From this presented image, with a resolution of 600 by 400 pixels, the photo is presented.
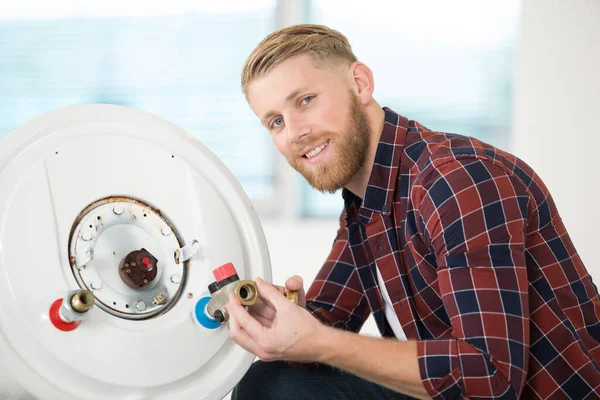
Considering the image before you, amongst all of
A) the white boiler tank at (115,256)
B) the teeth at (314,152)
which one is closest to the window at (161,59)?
the teeth at (314,152)

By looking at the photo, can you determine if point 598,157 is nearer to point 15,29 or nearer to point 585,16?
point 585,16

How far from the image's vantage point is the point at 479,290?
1.04m

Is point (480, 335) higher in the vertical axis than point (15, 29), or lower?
lower

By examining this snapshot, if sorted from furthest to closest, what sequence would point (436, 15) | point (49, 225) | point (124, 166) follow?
point (436, 15)
point (124, 166)
point (49, 225)

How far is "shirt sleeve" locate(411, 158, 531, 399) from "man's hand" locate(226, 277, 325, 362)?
0.17 metres

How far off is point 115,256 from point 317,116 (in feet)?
1.58

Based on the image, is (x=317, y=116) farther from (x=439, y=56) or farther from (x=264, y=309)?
(x=439, y=56)

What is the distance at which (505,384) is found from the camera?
103 centimetres

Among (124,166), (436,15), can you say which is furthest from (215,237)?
(436,15)

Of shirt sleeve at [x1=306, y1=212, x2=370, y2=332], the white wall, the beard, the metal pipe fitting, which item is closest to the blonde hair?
the beard

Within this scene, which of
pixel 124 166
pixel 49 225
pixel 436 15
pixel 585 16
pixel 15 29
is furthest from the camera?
pixel 15 29

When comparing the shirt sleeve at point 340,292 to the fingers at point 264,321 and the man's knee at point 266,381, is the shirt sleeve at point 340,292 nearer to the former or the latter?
the man's knee at point 266,381

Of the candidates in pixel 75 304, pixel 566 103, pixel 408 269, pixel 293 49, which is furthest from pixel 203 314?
pixel 566 103

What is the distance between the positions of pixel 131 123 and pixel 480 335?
66 cm
